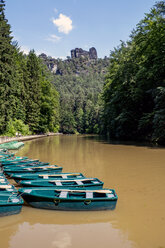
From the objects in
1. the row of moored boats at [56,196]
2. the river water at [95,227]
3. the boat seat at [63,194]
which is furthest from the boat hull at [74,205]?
the boat seat at [63,194]

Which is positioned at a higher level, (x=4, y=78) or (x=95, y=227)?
(x=4, y=78)

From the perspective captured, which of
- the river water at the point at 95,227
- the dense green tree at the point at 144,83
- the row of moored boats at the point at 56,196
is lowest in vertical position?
the river water at the point at 95,227

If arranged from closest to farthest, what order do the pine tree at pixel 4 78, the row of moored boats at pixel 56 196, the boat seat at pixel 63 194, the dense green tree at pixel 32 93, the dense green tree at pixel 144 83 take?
1. the row of moored boats at pixel 56 196
2. the boat seat at pixel 63 194
3. the dense green tree at pixel 144 83
4. the pine tree at pixel 4 78
5. the dense green tree at pixel 32 93

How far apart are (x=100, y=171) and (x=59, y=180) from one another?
4.32 metres

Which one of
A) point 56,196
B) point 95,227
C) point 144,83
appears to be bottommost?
point 95,227

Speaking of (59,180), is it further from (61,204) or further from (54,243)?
(54,243)

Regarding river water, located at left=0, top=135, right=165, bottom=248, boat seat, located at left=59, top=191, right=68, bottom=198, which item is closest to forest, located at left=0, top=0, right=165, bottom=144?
river water, located at left=0, top=135, right=165, bottom=248

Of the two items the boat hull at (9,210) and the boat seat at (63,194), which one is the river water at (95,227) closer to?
the boat hull at (9,210)

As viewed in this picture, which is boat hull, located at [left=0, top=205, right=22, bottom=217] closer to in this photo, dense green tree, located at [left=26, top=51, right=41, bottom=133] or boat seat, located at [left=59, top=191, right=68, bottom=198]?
boat seat, located at [left=59, top=191, right=68, bottom=198]

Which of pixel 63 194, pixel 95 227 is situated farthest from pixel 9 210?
pixel 95 227

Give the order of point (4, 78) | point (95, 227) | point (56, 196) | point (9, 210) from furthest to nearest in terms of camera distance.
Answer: point (4, 78) → point (56, 196) → point (9, 210) → point (95, 227)

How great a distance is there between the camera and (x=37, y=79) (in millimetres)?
54562

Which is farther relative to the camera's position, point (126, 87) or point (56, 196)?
point (126, 87)

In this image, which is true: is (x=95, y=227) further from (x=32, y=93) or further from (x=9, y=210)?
(x=32, y=93)
